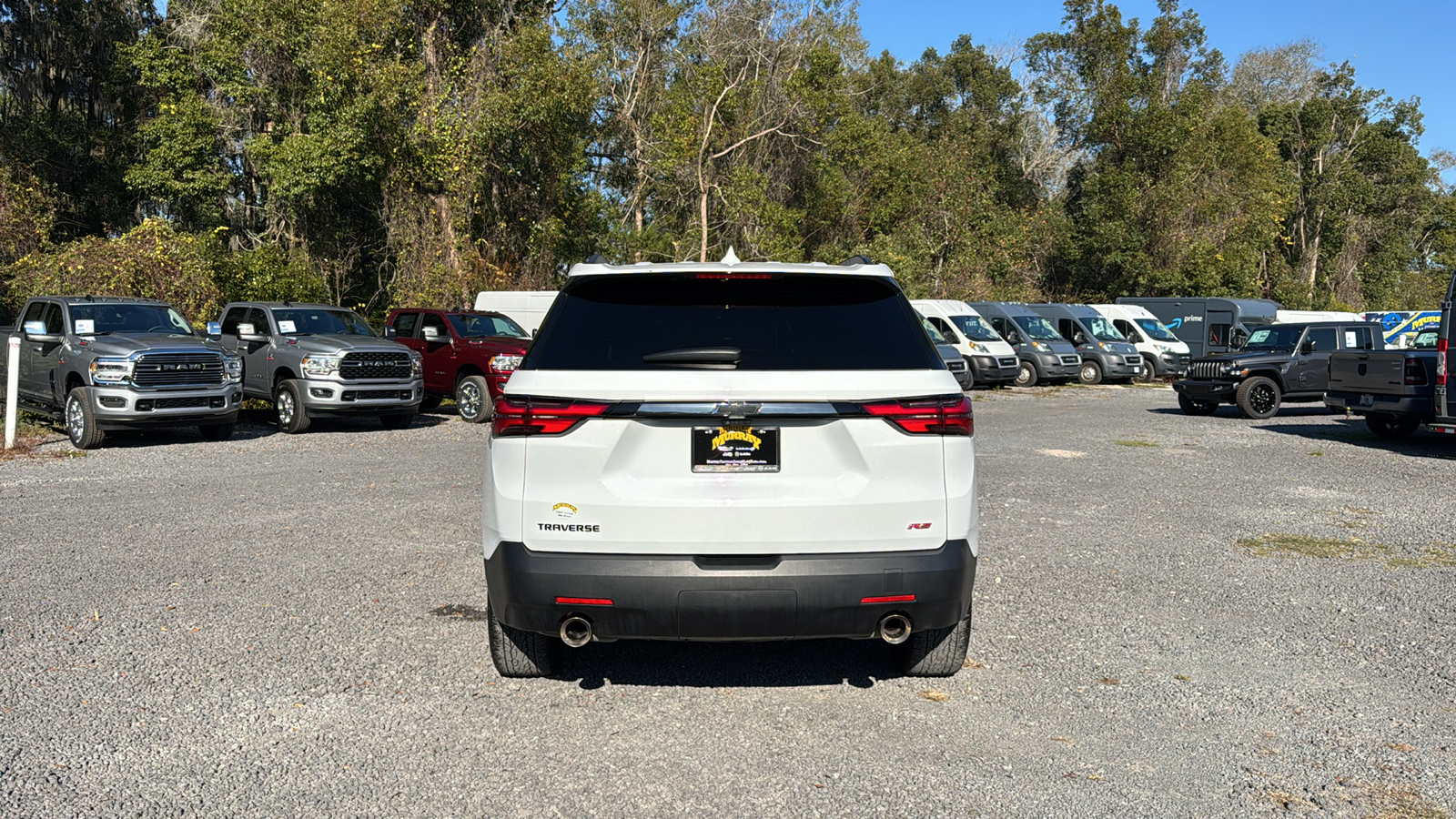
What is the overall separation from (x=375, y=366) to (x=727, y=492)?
13.8m

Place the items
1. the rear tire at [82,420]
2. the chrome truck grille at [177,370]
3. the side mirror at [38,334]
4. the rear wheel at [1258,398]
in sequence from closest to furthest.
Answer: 1. the rear tire at [82,420]
2. the chrome truck grille at [177,370]
3. the side mirror at [38,334]
4. the rear wheel at [1258,398]

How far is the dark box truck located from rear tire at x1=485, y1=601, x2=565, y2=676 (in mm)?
35183

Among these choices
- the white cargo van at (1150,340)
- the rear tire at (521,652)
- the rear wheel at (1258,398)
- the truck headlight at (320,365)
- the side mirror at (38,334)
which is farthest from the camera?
the white cargo van at (1150,340)

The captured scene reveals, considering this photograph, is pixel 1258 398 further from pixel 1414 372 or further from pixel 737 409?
pixel 737 409

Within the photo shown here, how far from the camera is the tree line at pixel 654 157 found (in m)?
28.5

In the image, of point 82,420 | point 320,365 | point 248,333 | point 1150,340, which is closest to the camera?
point 82,420

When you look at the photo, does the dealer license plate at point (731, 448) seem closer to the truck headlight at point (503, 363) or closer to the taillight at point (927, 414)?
the taillight at point (927, 414)

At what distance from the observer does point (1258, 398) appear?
20.5 meters

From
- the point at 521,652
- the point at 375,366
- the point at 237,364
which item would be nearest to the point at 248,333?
the point at 237,364

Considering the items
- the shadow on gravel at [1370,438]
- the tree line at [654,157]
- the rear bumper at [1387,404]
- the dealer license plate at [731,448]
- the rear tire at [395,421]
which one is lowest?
the shadow on gravel at [1370,438]

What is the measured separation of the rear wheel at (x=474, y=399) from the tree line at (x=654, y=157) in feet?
25.2

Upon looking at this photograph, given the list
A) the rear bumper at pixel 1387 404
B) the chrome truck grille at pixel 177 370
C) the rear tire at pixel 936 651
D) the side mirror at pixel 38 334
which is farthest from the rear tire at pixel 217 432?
the rear bumper at pixel 1387 404

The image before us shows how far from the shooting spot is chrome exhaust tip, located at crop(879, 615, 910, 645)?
434 cm

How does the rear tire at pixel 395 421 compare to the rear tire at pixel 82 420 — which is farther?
the rear tire at pixel 395 421
